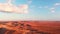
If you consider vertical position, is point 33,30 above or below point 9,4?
below

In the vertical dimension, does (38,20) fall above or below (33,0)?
below

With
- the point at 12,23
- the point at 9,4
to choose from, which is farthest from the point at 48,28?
the point at 9,4

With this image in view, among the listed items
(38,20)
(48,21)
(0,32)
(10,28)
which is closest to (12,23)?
(10,28)

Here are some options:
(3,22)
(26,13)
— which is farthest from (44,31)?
(3,22)

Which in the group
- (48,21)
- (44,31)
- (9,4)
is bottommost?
(44,31)

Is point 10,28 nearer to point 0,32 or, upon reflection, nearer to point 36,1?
point 0,32

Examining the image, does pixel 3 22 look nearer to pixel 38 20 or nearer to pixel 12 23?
pixel 12 23
